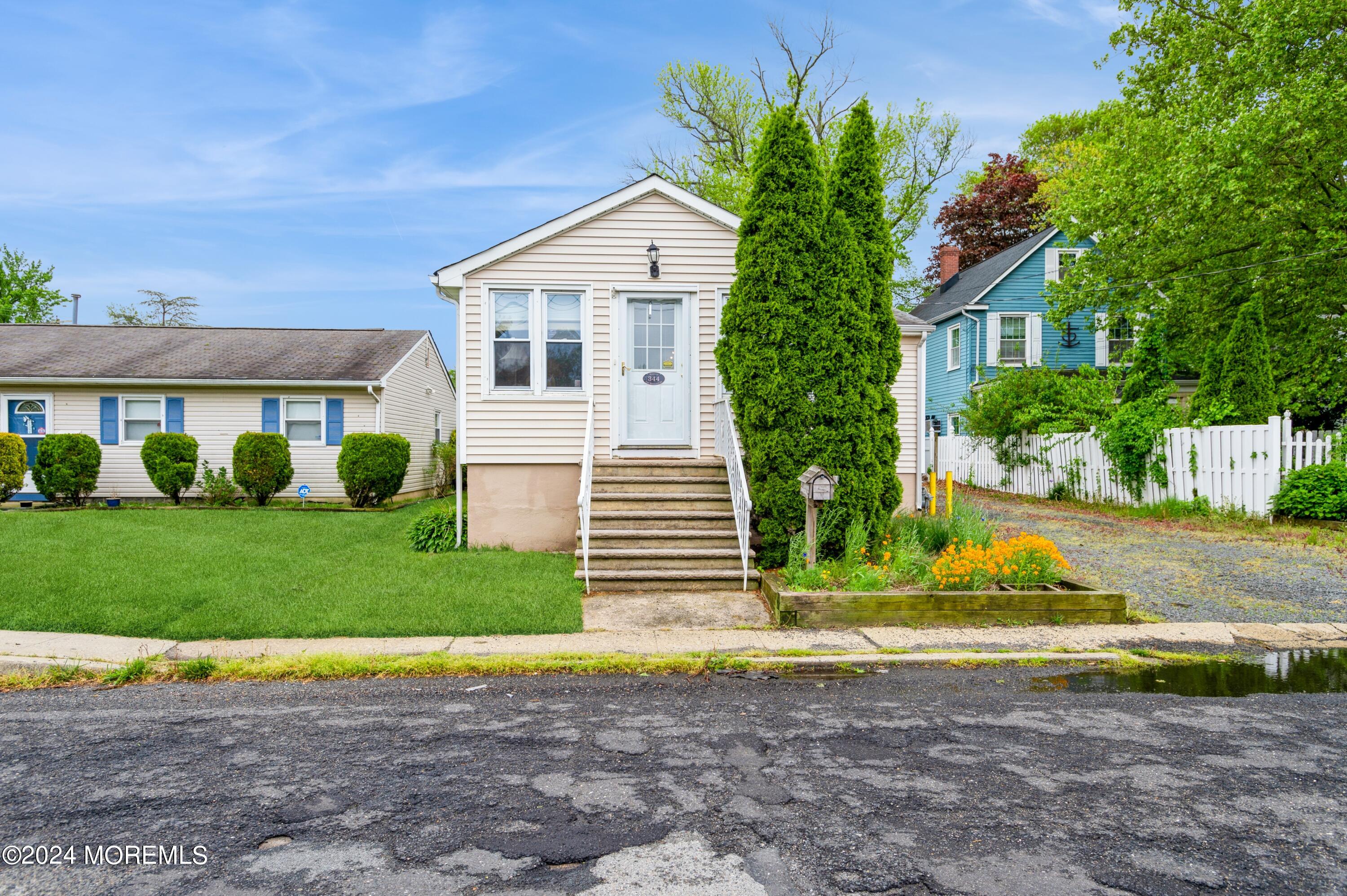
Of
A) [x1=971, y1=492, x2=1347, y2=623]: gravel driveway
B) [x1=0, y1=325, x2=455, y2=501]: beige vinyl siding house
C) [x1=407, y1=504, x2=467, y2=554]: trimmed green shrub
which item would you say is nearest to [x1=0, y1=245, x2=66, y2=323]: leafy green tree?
[x1=0, y1=325, x2=455, y2=501]: beige vinyl siding house

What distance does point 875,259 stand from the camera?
8438mm

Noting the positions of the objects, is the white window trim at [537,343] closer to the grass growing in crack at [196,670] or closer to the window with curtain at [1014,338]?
the grass growing in crack at [196,670]

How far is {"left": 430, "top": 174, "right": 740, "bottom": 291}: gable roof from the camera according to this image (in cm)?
989

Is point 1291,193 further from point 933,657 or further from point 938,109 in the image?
point 933,657

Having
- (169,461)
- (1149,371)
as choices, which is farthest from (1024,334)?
(169,461)

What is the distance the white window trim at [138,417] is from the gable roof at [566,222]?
12.4 metres

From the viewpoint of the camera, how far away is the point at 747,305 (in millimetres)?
8234

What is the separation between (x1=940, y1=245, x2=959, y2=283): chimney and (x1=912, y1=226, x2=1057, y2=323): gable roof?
56 centimetres

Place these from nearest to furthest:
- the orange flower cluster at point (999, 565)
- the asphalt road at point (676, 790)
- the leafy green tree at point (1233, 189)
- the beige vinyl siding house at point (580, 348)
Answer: the asphalt road at point (676, 790) < the orange flower cluster at point (999, 565) < the beige vinyl siding house at point (580, 348) < the leafy green tree at point (1233, 189)

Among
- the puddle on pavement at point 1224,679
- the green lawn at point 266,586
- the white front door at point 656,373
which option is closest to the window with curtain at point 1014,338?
the white front door at point 656,373

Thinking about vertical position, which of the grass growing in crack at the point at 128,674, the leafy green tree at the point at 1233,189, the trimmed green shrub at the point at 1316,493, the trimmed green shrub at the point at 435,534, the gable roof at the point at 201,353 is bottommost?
the grass growing in crack at the point at 128,674

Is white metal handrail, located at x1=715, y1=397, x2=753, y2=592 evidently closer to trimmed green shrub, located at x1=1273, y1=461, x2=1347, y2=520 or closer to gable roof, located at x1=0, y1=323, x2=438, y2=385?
trimmed green shrub, located at x1=1273, y1=461, x2=1347, y2=520

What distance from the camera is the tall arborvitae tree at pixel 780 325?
8062mm

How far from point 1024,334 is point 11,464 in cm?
2695
